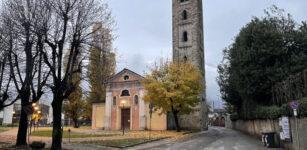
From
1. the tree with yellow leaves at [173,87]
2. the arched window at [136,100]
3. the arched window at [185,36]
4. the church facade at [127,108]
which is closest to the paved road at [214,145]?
the tree with yellow leaves at [173,87]

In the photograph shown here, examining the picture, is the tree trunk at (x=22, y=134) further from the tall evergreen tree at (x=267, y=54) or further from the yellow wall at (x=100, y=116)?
the yellow wall at (x=100, y=116)

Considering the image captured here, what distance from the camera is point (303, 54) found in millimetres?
18297

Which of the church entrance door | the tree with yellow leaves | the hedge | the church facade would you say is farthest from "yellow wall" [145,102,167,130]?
the hedge

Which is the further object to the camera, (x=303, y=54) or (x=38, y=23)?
(x=303, y=54)

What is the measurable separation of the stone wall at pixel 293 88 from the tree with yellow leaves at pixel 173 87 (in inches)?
392

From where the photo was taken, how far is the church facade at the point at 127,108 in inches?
1281

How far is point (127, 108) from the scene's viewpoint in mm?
34156

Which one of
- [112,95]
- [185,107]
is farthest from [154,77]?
[112,95]

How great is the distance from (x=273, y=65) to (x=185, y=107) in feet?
32.3

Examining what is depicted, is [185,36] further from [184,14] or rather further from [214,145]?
[214,145]

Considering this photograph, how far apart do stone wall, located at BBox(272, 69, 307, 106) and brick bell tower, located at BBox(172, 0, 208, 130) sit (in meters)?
18.1

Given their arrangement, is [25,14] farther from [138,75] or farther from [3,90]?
[138,75]

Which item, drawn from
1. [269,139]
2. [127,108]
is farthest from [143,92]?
[269,139]

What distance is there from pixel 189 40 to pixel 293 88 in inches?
900
